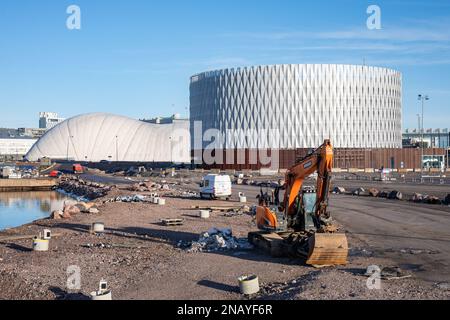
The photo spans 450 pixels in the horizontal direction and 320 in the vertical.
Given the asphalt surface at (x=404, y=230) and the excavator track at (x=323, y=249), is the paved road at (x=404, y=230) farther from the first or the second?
the excavator track at (x=323, y=249)

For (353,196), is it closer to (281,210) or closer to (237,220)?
(237,220)

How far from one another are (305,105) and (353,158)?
16.6 m

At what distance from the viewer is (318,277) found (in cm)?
1781

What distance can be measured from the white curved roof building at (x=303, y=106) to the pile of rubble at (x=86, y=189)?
47.7 meters

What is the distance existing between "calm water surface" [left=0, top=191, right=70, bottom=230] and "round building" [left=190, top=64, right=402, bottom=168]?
205 feet

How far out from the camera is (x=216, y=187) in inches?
2002

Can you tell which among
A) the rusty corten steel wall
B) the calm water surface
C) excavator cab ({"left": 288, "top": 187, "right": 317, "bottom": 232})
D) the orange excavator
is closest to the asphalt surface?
the orange excavator


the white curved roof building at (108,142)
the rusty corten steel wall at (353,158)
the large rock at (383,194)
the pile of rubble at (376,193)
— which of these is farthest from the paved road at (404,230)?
the white curved roof building at (108,142)

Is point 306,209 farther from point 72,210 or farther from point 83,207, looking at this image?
point 83,207

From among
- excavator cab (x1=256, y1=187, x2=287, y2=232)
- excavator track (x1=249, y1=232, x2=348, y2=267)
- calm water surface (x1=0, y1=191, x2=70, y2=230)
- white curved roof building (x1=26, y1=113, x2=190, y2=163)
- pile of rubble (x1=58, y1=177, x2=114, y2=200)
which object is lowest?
calm water surface (x1=0, y1=191, x2=70, y2=230)

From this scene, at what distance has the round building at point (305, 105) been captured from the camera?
129875 mm

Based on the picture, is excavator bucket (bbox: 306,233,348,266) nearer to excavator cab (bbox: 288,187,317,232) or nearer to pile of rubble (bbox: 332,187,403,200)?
excavator cab (bbox: 288,187,317,232)

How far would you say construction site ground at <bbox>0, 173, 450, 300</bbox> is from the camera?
16.9 meters

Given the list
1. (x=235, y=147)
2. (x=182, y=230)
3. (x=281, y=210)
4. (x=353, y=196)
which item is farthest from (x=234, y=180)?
(x=281, y=210)
